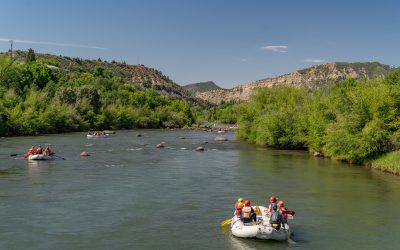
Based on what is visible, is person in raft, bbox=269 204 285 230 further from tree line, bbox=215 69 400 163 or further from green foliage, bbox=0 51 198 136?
green foliage, bbox=0 51 198 136

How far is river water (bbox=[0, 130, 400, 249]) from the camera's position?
28844mm

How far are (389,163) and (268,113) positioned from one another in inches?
1618

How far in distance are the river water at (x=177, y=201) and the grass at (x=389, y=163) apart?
1.67 metres

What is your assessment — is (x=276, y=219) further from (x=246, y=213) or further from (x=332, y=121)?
(x=332, y=121)

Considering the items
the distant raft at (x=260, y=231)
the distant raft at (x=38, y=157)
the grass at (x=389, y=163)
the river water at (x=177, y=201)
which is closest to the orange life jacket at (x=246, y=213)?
the distant raft at (x=260, y=231)

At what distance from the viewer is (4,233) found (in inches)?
1152

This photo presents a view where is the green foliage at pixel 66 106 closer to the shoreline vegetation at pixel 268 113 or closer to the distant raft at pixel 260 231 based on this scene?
the shoreline vegetation at pixel 268 113

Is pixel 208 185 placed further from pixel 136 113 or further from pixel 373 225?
pixel 136 113

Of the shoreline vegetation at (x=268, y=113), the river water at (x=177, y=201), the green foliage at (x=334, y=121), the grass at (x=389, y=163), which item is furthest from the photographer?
the shoreline vegetation at (x=268, y=113)

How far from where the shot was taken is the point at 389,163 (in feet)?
181

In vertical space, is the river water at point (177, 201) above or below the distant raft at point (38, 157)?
below

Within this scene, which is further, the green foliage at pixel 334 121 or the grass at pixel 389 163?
the green foliage at pixel 334 121

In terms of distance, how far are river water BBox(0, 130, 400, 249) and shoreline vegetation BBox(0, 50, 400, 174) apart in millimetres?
4578

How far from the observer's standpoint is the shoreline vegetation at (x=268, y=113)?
60219 mm
